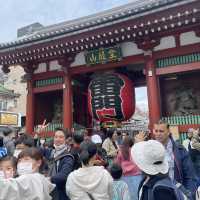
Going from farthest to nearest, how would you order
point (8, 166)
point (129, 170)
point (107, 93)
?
point (107, 93), point (129, 170), point (8, 166)

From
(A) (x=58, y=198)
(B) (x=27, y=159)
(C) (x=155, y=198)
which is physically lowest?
(A) (x=58, y=198)

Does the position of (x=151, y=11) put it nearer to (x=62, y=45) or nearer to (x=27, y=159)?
(x=62, y=45)

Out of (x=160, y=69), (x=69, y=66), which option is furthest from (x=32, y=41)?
(x=160, y=69)

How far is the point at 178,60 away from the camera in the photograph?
29.0ft

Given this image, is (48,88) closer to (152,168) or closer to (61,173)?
(61,173)

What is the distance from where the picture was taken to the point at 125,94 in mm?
9555

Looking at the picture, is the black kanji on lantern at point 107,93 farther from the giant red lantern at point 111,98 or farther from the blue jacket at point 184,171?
the blue jacket at point 184,171

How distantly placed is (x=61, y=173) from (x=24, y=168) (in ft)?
2.17

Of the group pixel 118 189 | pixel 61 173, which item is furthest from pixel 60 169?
pixel 118 189

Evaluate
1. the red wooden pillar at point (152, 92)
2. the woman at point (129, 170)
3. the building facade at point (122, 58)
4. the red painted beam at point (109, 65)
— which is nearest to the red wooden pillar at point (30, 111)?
the building facade at point (122, 58)

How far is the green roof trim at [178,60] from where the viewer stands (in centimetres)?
860

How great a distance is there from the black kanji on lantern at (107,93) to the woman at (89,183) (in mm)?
6518

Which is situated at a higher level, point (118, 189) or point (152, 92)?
point (152, 92)

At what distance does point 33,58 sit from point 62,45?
1598 mm
